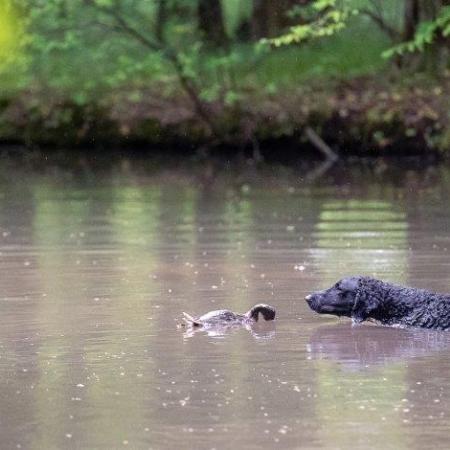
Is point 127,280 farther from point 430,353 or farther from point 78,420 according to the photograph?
point 78,420

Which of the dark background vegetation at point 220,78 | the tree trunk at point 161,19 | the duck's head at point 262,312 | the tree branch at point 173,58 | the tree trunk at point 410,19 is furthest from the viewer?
the tree trunk at point 161,19

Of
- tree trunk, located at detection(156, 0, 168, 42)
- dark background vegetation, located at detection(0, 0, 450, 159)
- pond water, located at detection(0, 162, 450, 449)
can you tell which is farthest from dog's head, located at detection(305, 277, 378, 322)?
tree trunk, located at detection(156, 0, 168, 42)

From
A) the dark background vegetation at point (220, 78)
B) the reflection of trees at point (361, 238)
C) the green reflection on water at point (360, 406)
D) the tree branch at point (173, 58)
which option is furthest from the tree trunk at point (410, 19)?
the green reflection on water at point (360, 406)

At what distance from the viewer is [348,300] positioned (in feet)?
47.2

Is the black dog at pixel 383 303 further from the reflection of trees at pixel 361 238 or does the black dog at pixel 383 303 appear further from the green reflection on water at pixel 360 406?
the reflection of trees at pixel 361 238

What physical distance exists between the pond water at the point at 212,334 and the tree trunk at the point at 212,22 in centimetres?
1591

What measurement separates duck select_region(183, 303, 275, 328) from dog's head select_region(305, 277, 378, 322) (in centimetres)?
39

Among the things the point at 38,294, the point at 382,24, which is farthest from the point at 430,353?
the point at 382,24

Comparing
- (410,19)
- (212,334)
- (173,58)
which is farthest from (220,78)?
(212,334)

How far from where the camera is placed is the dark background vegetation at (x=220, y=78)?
39.2 m

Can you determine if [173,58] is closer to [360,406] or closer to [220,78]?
[220,78]

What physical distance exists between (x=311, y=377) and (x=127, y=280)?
5566 millimetres

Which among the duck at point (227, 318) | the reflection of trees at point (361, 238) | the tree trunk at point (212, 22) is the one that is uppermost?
the tree trunk at point (212, 22)

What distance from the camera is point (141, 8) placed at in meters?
41.2
